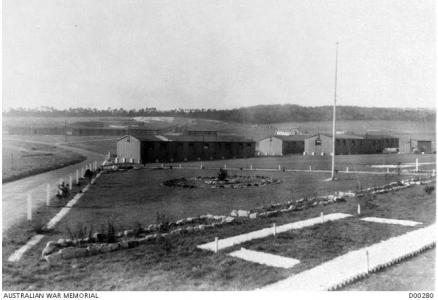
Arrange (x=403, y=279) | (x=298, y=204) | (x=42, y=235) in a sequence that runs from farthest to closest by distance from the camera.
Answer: (x=298, y=204)
(x=42, y=235)
(x=403, y=279)

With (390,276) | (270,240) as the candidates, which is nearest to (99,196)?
(270,240)

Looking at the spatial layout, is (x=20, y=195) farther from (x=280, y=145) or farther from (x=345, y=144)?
(x=345, y=144)

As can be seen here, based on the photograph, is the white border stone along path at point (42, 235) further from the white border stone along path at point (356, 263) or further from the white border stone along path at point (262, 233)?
the white border stone along path at point (356, 263)

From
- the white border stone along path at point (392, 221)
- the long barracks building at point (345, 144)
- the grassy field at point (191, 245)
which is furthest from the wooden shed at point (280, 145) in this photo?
the white border stone along path at point (392, 221)

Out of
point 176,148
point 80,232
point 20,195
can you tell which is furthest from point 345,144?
point 80,232

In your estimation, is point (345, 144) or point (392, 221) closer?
point (392, 221)

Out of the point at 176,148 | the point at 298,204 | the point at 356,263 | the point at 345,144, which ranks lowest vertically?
the point at 298,204

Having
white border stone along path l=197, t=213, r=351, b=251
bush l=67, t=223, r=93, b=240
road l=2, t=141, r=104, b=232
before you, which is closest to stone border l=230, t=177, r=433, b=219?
white border stone along path l=197, t=213, r=351, b=251
